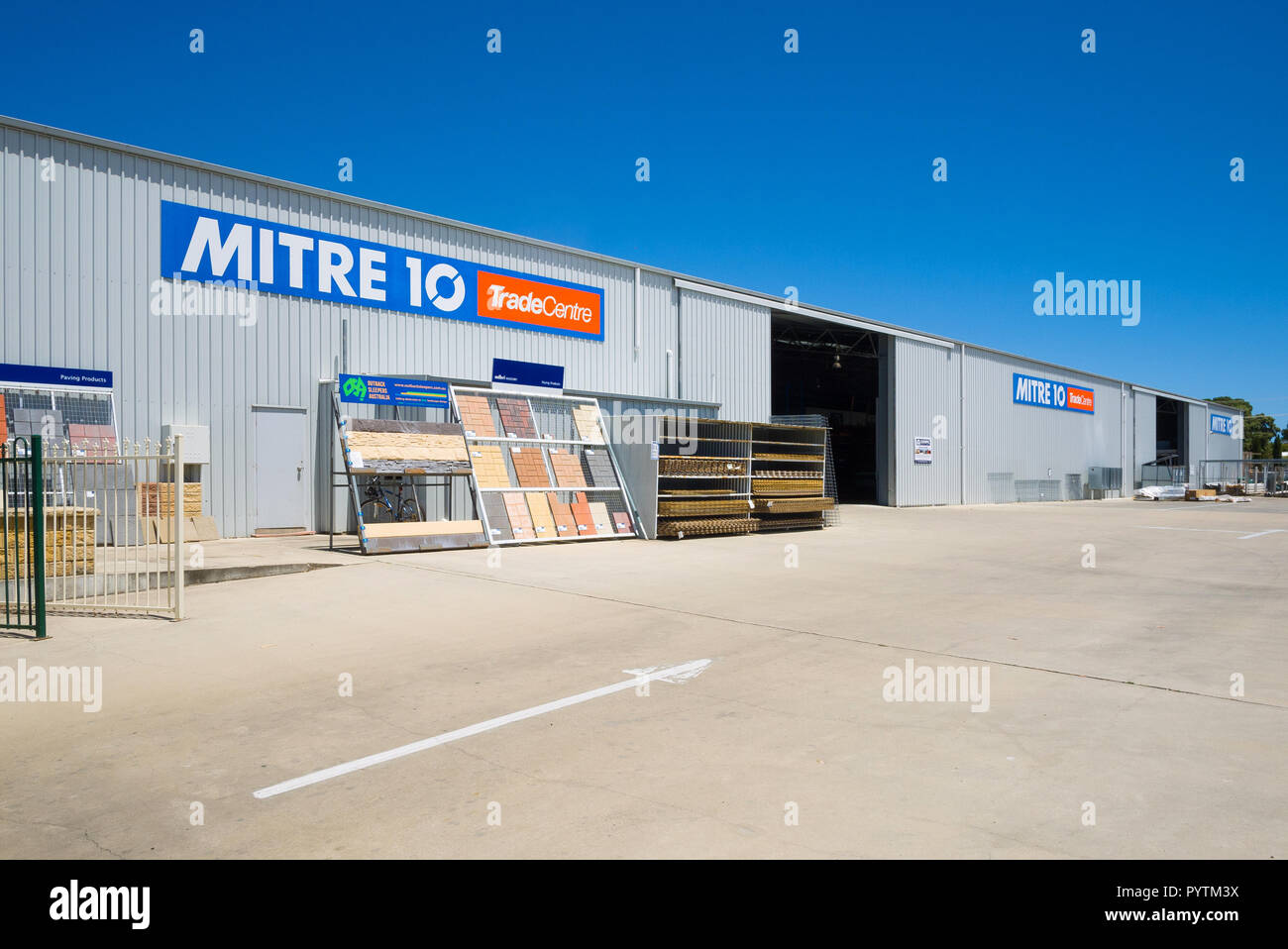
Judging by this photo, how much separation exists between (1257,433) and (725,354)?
98.0 meters

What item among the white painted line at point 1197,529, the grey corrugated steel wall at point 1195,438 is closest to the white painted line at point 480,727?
the white painted line at point 1197,529

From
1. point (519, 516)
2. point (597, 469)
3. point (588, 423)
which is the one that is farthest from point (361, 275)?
point (597, 469)

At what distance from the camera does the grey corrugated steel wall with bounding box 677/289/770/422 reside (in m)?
23.5

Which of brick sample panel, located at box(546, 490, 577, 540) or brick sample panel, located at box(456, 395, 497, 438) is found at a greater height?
brick sample panel, located at box(456, 395, 497, 438)

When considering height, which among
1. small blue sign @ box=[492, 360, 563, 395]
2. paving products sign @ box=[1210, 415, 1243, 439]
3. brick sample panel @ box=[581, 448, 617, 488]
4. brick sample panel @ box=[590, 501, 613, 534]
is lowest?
brick sample panel @ box=[590, 501, 613, 534]

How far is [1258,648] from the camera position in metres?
6.87

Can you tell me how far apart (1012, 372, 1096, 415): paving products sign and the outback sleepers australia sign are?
2543 cm

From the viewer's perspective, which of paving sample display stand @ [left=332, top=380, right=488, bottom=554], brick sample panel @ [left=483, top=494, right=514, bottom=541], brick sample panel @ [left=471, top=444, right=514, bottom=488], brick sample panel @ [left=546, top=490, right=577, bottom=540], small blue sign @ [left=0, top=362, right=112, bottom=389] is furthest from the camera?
brick sample panel @ [left=546, top=490, right=577, bottom=540]

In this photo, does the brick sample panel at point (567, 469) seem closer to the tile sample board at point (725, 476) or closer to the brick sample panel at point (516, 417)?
the tile sample board at point (725, 476)

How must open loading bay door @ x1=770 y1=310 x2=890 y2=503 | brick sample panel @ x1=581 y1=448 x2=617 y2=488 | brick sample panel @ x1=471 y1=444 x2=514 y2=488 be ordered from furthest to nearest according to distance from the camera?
open loading bay door @ x1=770 y1=310 x2=890 y2=503
brick sample panel @ x1=581 y1=448 x2=617 y2=488
brick sample panel @ x1=471 y1=444 x2=514 y2=488

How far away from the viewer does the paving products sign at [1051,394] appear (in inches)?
1523

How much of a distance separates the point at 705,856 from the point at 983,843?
112cm

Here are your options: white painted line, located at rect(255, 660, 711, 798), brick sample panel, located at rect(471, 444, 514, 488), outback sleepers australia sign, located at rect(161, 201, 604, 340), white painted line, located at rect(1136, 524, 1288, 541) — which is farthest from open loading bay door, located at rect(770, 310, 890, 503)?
white painted line, located at rect(255, 660, 711, 798)

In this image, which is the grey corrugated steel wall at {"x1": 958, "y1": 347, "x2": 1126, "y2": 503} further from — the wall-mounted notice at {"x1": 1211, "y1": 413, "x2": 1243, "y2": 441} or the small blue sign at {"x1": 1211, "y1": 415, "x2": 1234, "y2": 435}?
the wall-mounted notice at {"x1": 1211, "y1": 413, "x2": 1243, "y2": 441}
